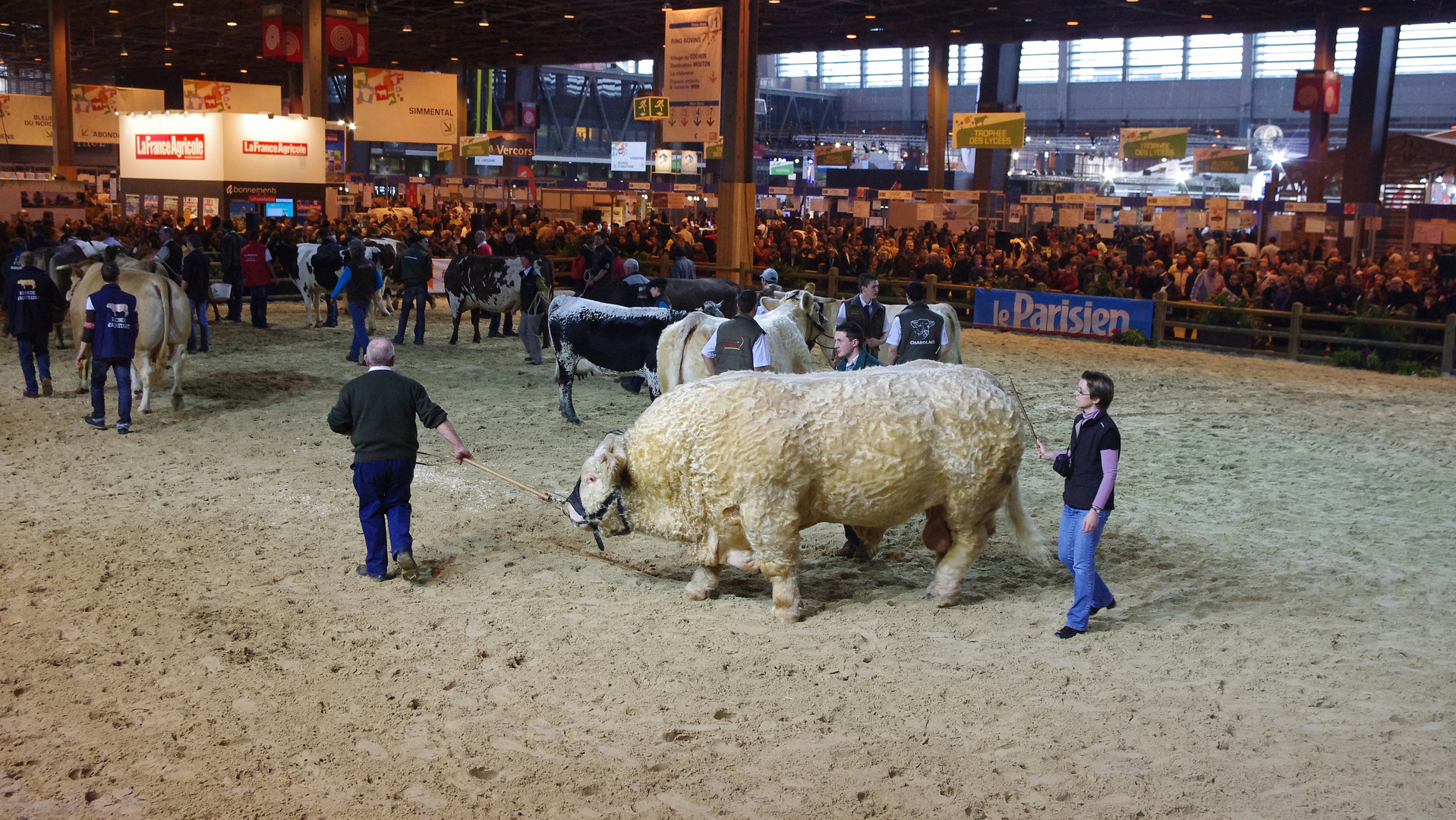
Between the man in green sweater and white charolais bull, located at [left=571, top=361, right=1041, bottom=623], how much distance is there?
1.12m

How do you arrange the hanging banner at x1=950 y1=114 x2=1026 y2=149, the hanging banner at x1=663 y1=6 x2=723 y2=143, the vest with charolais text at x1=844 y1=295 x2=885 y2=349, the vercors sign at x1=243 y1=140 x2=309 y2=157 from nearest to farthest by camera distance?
the vest with charolais text at x1=844 y1=295 x2=885 y2=349 → the hanging banner at x1=663 y1=6 x2=723 y2=143 → the vercors sign at x1=243 y1=140 x2=309 y2=157 → the hanging banner at x1=950 y1=114 x2=1026 y2=149

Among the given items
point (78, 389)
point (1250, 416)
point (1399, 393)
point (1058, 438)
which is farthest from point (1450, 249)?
point (78, 389)

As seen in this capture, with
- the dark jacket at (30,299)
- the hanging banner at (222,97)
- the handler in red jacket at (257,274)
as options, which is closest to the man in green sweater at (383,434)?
the dark jacket at (30,299)

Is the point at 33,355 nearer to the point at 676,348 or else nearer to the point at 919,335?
the point at 676,348

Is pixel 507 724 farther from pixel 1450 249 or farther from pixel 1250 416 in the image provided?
pixel 1450 249

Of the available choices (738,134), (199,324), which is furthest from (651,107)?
(199,324)

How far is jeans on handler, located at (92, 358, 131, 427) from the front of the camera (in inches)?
438

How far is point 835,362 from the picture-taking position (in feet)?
29.6

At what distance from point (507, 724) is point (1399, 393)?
14.2 meters

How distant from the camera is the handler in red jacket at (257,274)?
18422 millimetres

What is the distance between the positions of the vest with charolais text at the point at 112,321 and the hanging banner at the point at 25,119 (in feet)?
96.8

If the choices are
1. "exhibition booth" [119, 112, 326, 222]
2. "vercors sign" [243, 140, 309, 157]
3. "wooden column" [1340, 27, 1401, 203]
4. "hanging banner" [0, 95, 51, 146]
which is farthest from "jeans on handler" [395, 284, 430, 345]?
"wooden column" [1340, 27, 1401, 203]

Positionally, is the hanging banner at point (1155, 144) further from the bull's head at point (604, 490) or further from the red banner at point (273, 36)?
the bull's head at point (604, 490)

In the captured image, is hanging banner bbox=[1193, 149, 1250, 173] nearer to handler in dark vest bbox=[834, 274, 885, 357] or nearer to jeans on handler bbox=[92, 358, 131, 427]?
handler in dark vest bbox=[834, 274, 885, 357]
